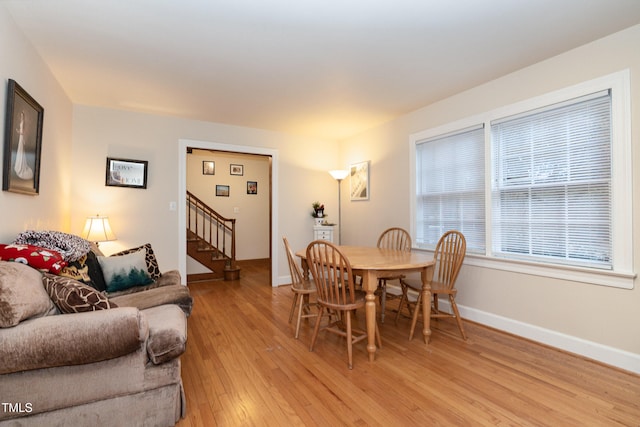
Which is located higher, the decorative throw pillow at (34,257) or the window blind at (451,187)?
the window blind at (451,187)

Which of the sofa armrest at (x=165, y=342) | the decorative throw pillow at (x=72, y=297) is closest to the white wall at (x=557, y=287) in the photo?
the sofa armrest at (x=165, y=342)

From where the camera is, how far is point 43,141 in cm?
270

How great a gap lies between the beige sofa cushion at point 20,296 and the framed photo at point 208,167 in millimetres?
5338

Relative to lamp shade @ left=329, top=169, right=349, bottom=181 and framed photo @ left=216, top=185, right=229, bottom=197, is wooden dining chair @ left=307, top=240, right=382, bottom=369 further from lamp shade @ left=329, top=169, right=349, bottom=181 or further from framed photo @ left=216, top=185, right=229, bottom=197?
framed photo @ left=216, top=185, right=229, bottom=197

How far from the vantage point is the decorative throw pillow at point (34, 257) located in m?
1.72

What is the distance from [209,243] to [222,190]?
4.99ft

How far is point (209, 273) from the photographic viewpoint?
18.2 ft

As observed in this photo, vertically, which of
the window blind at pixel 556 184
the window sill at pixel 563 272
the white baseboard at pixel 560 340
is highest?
the window blind at pixel 556 184

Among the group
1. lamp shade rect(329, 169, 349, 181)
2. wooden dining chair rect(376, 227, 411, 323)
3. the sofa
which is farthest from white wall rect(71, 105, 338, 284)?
the sofa

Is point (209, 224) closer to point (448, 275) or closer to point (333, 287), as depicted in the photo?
point (333, 287)

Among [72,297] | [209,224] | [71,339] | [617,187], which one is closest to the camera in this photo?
[71,339]

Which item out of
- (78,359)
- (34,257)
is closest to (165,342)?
(78,359)

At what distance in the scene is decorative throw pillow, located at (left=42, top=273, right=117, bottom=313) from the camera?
1.54 meters

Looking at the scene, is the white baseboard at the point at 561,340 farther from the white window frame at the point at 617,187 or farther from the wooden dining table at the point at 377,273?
the wooden dining table at the point at 377,273
